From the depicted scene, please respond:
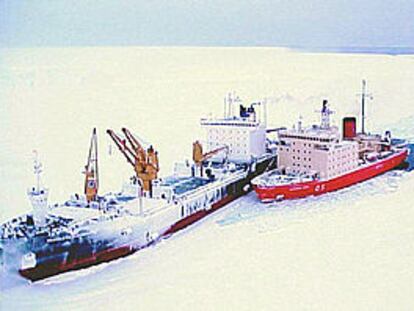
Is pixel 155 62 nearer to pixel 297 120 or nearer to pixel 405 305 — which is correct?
pixel 297 120

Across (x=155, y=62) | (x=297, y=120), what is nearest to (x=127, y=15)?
(x=155, y=62)

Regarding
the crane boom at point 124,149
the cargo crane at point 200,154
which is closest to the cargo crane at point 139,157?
the crane boom at point 124,149

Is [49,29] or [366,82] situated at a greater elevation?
[49,29]

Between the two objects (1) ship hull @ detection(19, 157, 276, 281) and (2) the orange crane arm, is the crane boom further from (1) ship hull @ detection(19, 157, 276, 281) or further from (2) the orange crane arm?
(1) ship hull @ detection(19, 157, 276, 281)

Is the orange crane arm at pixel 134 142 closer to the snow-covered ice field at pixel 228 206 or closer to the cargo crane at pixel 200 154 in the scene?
the snow-covered ice field at pixel 228 206

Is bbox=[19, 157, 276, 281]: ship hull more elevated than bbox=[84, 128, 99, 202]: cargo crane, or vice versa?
bbox=[84, 128, 99, 202]: cargo crane

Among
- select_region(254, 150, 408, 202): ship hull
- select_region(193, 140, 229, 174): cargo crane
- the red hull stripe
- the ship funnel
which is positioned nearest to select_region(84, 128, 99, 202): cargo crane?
the red hull stripe

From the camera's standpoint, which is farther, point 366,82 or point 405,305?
point 366,82
